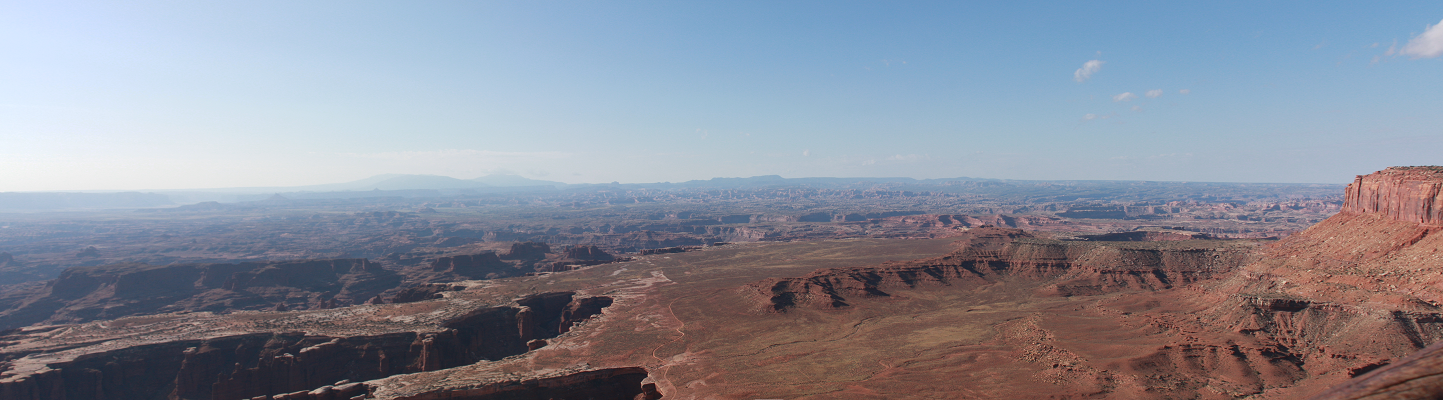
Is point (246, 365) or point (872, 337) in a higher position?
point (872, 337)

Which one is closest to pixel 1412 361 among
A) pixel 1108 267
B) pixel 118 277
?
pixel 1108 267

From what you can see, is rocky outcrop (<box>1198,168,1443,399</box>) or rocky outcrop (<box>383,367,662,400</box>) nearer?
rocky outcrop (<box>1198,168,1443,399</box>)

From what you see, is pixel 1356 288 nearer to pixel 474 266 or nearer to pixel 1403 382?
pixel 1403 382

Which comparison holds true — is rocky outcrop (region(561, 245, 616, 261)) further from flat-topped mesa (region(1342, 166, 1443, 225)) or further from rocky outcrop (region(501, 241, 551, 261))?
flat-topped mesa (region(1342, 166, 1443, 225))

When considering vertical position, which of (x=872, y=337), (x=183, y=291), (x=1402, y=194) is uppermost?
(x=1402, y=194)

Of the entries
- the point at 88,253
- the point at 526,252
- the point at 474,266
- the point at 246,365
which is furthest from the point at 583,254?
the point at 88,253

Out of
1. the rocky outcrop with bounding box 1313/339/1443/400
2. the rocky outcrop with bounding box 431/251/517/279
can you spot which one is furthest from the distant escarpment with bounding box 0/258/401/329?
the rocky outcrop with bounding box 1313/339/1443/400

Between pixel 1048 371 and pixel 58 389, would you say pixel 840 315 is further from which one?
pixel 58 389
